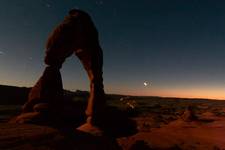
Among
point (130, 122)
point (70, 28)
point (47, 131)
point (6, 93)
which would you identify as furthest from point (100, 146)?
point (6, 93)

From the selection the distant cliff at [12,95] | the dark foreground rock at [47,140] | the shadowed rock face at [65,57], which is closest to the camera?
the dark foreground rock at [47,140]

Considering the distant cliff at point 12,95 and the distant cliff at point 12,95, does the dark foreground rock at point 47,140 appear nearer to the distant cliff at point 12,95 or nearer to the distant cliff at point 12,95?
the distant cliff at point 12,95

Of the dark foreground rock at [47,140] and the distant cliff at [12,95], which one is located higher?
the distant cliff at [12,95]

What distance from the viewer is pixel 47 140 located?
25.0ft

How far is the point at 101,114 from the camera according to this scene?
65.9ft

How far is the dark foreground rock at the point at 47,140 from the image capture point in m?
7.06

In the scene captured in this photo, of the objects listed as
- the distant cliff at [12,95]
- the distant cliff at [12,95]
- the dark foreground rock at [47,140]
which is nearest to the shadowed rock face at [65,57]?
the dark foreground rock at [47,140]

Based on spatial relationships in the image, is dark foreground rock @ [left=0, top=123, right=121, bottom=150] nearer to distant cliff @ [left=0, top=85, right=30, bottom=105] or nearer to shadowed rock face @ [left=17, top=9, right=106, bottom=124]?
shadowed rock face @ [left=17, top=9, right=106, bottom=124]

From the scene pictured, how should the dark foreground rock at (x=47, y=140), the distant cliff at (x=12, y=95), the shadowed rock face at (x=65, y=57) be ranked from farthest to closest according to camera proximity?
the distant cliff at (x=12, y=95)
the shadowed rock face at (x=65, y=57)
the dark foreground rock at (x=47, y=140)

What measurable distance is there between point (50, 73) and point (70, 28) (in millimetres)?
3986

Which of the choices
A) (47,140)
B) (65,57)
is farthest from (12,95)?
(47,140)

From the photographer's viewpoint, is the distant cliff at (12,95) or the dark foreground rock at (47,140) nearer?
the dark foreground rock at (47,140)

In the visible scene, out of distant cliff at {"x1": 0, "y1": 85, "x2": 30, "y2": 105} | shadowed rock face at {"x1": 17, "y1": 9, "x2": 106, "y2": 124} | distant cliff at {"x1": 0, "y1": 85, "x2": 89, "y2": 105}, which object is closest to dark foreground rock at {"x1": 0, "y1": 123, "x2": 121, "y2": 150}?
shadowed rock face at {"x1": 17, "y1": 9, "x2": 106, "y2": 124}

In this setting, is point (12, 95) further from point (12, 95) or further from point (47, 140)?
point (47, 140)
